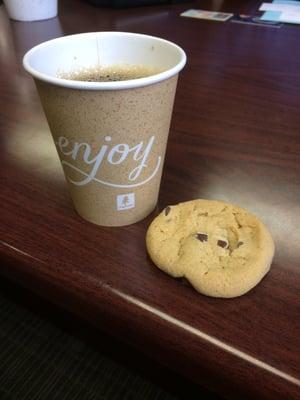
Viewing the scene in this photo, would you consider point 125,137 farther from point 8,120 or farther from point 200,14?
point 200,14

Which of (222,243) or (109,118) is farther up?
(109,118)

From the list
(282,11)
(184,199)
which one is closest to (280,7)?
(282,11)

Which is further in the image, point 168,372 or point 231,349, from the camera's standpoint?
point 168,372

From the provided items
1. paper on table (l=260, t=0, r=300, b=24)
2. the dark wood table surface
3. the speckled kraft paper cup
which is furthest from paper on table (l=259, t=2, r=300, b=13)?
the speckled kraft paper cup

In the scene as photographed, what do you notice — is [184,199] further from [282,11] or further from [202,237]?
[282,11]

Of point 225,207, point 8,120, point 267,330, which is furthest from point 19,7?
point 267,330

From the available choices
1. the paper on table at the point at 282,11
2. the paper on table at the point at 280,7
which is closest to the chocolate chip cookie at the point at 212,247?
the paper on table at the point at 282,11

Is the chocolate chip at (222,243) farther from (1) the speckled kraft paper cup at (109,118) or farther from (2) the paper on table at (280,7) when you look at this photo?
(2) the paper on table at (280,7)
